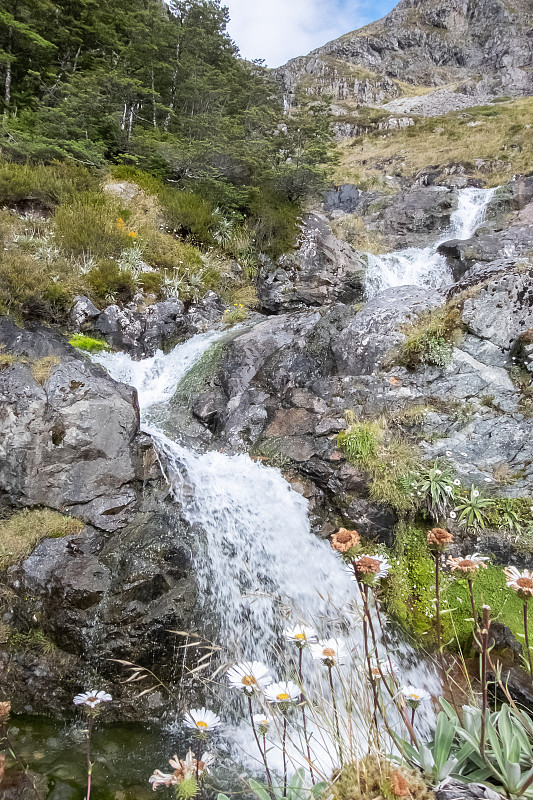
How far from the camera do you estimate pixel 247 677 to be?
58.1 inches

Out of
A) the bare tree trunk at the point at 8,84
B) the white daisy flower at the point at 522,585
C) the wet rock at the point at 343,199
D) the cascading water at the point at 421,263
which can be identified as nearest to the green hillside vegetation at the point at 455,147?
the wet rock at the point at 343,199

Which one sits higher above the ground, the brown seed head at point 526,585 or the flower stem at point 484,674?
the brown seed head at point 526,585

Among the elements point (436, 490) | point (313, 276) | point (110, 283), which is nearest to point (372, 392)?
point (436, 490)

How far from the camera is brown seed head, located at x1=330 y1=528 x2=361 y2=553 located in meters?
1.45

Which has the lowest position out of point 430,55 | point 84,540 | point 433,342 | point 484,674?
point 84,540

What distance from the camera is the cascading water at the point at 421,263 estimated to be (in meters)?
11.3

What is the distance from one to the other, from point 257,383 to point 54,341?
12.0 feet

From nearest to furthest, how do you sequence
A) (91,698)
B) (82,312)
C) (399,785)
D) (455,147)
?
(399,785) → (91,698) → (82,312) → (455,147)

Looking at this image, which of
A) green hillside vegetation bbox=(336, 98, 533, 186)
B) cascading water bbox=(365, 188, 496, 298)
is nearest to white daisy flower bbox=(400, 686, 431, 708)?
cascading water bbox=(365, 188, 496, 298)

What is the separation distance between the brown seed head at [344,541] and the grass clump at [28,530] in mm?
4407

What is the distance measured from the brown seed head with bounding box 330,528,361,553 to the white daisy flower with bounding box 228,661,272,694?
51cm

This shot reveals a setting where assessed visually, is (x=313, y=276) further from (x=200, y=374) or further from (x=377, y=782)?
(x=377, y=782)

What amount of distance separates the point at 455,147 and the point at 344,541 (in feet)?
83.3

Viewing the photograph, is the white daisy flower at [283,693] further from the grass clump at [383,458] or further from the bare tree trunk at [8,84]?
the bare tree trunk at [8,84]
